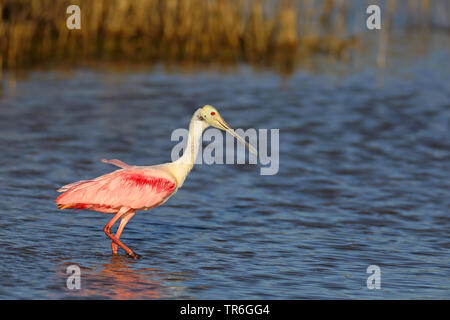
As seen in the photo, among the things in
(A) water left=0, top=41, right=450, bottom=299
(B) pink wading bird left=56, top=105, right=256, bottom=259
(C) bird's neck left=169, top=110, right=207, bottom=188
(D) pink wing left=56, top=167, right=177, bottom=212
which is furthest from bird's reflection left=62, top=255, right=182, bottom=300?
(C) bird's neck left=169, top=110, right=207, bottom=188

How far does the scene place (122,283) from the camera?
7668mm

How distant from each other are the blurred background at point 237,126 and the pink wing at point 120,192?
0.46m

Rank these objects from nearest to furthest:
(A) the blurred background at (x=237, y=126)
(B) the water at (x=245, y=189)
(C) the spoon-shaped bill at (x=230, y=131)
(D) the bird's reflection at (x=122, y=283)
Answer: (D) the bird's reflection at (x=122, y=283), (B) the water at (x=245, y=189), (A) the blurred background at (x=237, y=126), (C) the spoon-shaped bill at (x=230, y=131)

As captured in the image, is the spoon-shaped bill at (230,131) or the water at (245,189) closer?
the water at (245,189)

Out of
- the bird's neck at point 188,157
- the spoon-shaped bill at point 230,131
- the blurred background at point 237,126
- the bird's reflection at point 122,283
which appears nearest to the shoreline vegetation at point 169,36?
the blurred background at point 237,126

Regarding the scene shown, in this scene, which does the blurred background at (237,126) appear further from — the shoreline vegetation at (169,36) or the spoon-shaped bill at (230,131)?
the spoon-shaped bill at (230,131)

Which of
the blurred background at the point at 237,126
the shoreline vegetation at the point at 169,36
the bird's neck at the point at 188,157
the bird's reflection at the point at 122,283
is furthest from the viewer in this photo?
the shoreline vegetation at the point at 169,36

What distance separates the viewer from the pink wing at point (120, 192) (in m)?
8.47

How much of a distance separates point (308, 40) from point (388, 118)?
4.92 metres

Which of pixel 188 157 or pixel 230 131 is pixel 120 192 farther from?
pixel 230 131

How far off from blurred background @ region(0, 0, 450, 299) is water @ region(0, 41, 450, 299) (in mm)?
35

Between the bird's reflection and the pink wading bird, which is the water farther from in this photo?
the pink wading bird

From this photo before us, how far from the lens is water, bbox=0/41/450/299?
791cm

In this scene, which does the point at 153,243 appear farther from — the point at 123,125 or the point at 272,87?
the point at 272,87
